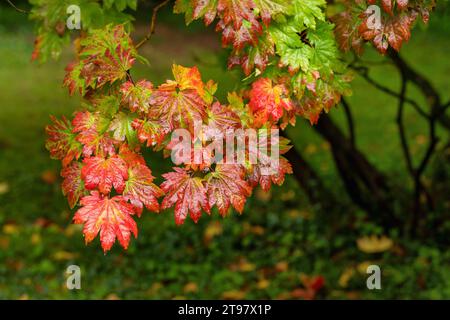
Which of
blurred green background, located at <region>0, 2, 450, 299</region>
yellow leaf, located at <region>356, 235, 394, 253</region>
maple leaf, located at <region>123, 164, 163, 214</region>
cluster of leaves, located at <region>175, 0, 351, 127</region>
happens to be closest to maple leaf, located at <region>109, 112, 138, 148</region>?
maple leaf, located at <region>123, 164, 163, 214</region>

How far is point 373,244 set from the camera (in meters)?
4.77

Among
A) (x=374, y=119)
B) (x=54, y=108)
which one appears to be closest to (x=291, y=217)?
(x=374, y=119)

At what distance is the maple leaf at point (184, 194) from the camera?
2199 mm

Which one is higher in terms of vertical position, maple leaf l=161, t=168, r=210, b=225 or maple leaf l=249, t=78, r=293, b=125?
maple leaf l=249, t=78, r=293, b=125

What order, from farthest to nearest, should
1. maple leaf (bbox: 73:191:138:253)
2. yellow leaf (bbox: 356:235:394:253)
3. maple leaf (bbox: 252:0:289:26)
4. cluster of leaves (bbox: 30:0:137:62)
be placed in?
yellow leaf (bbox: 356:235:394:253) → cluster of leaves (bbox: 30:0:137:62) → maple leaf (bbox: 252:0:289:26) → maple leaf (bbox: 73:191:138:253)

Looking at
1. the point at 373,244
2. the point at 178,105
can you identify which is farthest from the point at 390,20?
the point at 373,244

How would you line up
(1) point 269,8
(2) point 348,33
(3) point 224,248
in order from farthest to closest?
(3) point 224,248
(2) point 348,33
(1) point 269,8

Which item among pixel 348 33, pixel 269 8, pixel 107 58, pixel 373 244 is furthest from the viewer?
pixel 373 244

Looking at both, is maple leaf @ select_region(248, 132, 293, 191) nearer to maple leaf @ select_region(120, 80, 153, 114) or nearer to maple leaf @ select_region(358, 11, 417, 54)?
maple leaf @ select_region(120, 80, 153, 114)

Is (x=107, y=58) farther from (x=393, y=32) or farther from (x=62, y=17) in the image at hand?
(x=393, y=32)

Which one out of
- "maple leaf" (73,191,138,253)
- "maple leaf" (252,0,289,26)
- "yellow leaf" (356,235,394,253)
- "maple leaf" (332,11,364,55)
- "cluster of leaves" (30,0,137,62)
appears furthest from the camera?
"yellow leaf" (356,235,394,253)

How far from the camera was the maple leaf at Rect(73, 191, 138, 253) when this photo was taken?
2.18 m

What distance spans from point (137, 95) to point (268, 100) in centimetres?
47

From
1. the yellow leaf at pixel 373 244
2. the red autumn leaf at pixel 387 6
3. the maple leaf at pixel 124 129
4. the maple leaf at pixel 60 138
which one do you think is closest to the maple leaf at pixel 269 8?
the red autumn leaf at pixel 387 6
